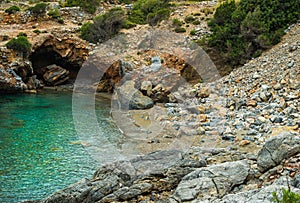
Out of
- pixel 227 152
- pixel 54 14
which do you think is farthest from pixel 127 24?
pixel 227 152

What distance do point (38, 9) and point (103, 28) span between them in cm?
936

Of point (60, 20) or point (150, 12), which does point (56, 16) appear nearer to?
point (60, 20)

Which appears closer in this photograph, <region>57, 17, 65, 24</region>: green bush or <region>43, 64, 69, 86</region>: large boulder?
<region>43, 64, 69, 86</region>: large boulder

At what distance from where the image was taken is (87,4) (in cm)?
4953

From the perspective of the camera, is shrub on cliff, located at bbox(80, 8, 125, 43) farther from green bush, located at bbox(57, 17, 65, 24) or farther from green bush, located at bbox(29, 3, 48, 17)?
green bush, located at bbox(29, 3, 48, 17)

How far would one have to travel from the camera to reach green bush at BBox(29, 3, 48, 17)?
4556 centimetres

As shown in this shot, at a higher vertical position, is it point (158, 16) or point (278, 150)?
point (278, 150)

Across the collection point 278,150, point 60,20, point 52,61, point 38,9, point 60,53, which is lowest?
point 52,61

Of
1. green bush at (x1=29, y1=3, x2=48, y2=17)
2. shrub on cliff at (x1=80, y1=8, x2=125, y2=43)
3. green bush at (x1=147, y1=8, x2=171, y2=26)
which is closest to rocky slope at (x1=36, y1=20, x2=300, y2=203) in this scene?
shrub on cliff at (x1=80, y1=8, x2=125, y2=43)

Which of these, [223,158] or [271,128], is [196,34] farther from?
[223,158]

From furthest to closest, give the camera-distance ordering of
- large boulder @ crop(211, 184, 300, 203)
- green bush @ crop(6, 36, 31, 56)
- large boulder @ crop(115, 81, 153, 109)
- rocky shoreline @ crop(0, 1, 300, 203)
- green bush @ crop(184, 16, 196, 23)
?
green bush @ crop(184, 16, 196, 23) → green bush @ crop(6, 36, 31, 56) → large boulder @ crop(115, 81, 153, 109) → rocky shoreline @ crop(0, 1, 300, 203) → large boulder @ crop(211, 184, 300, 203)

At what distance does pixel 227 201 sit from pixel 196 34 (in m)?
33.9

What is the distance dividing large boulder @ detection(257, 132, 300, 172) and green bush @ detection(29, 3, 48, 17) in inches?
1624

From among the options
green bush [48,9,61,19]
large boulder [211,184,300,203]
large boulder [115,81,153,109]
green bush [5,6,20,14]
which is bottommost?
large boulder [115,81,153,109]
